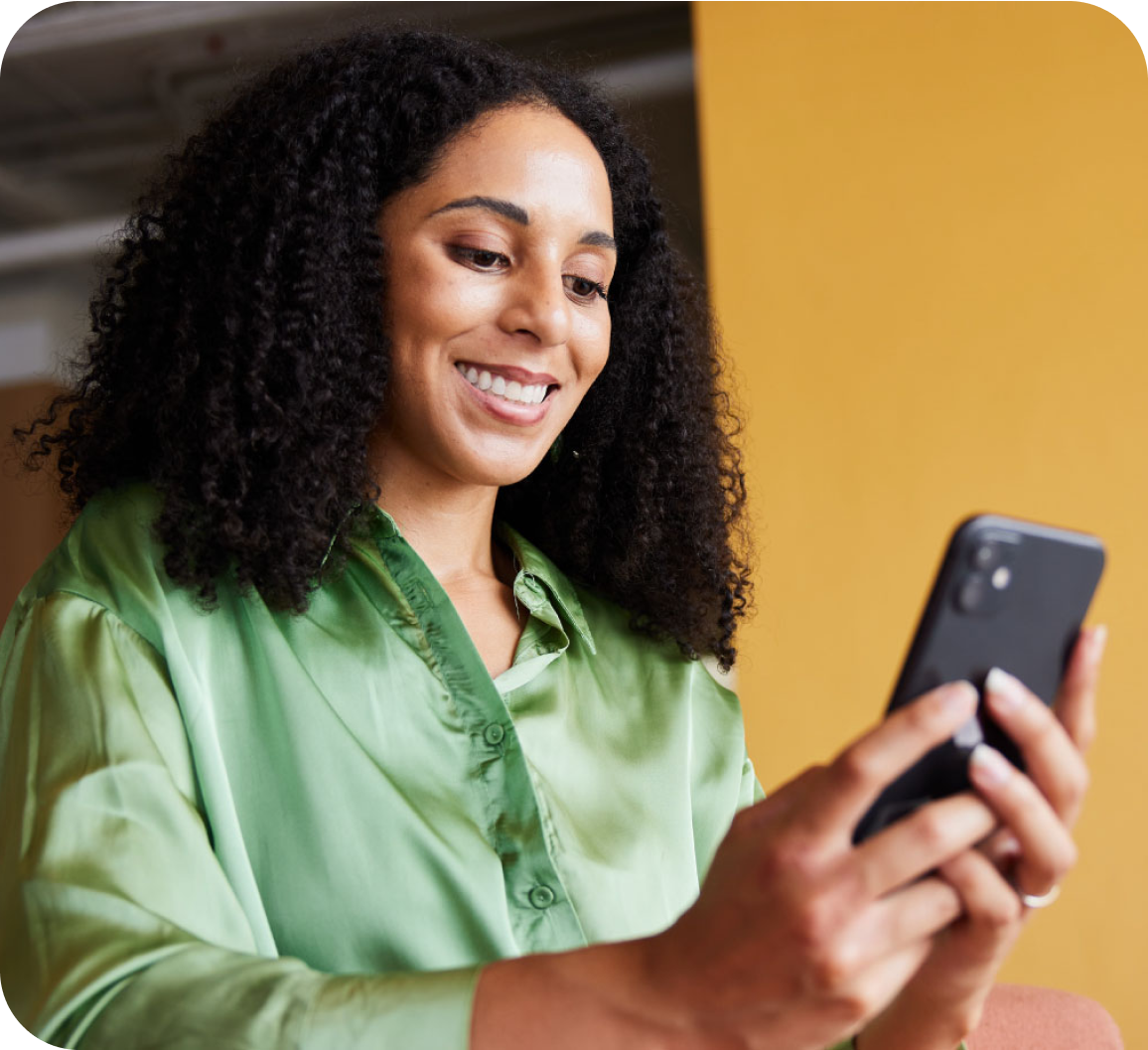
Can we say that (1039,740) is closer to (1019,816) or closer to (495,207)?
(1019,816)

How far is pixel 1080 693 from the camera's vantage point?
818 millimetres

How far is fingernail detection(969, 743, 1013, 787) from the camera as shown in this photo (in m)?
0.73

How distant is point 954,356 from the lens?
3.18 metres

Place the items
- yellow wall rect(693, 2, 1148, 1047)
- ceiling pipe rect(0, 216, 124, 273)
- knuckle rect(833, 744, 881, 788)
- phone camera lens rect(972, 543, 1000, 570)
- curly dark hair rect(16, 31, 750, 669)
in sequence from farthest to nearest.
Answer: ceiling pipe rect(0, 216, 124, 273) → yellow wall rect(693, 2, 1148, 1047) → curly dark hair rect(16, 31, 750, 669) → phone camera lens rect(972, 543, 1000, 570) → knuckle rect(833, 744, 881, 788)

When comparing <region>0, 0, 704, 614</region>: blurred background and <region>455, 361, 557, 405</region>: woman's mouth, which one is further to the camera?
<region>0, 0, 704, 614</region>: blurred background

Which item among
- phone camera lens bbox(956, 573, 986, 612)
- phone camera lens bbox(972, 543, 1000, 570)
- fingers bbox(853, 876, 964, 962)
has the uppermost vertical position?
phone camera lens bbox(972, 543, 1000, 570)

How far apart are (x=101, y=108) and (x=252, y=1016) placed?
496 cm

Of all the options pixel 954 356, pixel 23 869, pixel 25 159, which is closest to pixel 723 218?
pixel 954 356

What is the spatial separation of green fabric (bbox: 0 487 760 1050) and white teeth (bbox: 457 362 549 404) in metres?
0.18

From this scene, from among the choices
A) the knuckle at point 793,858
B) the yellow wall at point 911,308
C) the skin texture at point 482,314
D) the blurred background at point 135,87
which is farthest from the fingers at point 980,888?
the blurred background at point 135,87

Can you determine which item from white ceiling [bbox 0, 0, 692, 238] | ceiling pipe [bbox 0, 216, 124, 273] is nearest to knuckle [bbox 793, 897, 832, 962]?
white ceiling [bbox 0, 0, 692, 238]

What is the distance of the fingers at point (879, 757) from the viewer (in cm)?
67

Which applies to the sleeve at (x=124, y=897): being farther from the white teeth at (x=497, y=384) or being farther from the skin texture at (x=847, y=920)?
the white teeth at (x=497, y=384)

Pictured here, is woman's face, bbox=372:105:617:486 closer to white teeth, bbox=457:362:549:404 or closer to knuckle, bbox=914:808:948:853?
white teeth, bbox=457:362:549:404
